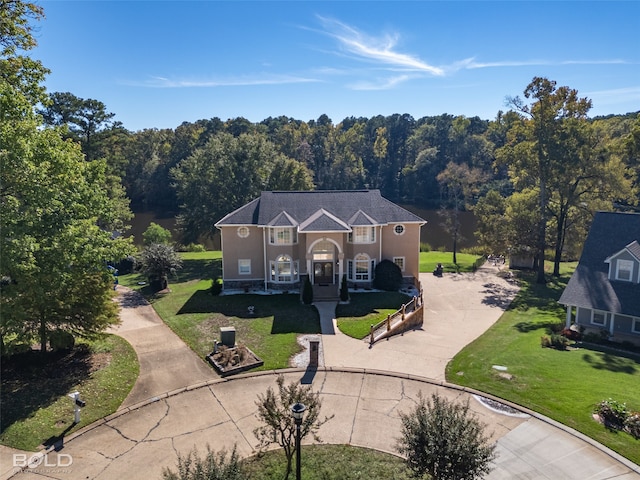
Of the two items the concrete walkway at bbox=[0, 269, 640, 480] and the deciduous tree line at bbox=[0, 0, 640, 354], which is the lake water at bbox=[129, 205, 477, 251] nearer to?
the deciduous tree line at bbox=[0, 0, 640, 354]

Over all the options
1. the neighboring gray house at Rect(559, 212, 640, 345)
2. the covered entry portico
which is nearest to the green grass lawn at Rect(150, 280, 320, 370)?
the covered entry portico

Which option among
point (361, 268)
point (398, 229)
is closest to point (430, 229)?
point (398, 229)

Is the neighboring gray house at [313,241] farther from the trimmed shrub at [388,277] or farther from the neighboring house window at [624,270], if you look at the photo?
the neighboring house window at [624,270]

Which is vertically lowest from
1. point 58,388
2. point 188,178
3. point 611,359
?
point 611,359

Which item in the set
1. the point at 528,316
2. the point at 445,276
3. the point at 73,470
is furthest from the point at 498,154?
the point at 73,470

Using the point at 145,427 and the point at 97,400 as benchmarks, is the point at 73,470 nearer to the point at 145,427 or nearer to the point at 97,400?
the point at 145,427

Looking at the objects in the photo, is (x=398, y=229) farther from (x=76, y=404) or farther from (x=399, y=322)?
(x=76, y=404)
